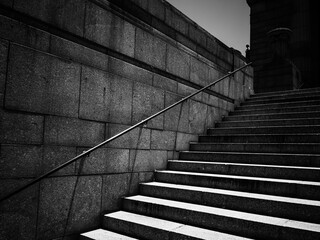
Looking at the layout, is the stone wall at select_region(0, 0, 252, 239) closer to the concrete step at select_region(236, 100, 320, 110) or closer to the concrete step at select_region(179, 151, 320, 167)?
the concrete step at select_region(179, 151, 320, 167)

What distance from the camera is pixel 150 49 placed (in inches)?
209

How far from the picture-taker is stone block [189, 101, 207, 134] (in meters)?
6.40

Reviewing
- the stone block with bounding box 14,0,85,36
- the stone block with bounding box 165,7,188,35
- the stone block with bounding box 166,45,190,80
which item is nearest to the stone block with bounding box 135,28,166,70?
the stone block with bounding box 166,45,190,80

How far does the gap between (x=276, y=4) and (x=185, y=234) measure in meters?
20.0

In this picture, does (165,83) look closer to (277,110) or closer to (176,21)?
(176,21)

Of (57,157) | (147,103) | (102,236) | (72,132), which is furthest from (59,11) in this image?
(102,236)

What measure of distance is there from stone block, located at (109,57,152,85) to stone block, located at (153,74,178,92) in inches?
8.0

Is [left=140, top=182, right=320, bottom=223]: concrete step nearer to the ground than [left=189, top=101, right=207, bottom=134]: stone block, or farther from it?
nearer to the ground

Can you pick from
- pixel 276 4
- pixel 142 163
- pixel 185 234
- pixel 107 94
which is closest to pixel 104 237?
pixel 185 234

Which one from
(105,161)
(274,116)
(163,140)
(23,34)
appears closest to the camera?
(23,34)

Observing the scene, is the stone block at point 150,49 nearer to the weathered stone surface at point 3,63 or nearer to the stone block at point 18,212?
the weathered stone surface at point 3,63

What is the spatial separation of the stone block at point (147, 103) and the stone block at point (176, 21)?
71.6 inches

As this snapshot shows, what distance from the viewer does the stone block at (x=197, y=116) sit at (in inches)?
252

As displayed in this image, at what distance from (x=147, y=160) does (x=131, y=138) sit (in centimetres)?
65
